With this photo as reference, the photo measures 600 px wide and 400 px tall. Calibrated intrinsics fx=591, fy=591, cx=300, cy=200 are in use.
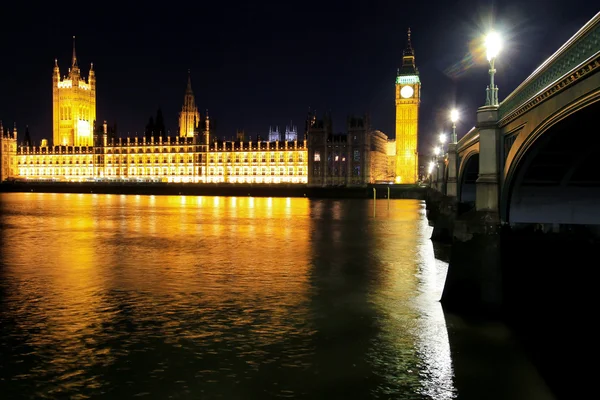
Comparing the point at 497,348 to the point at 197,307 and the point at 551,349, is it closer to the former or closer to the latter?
the point at 551,349

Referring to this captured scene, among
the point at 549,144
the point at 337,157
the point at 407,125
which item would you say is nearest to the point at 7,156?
the point at 337,157

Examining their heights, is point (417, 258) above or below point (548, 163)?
below

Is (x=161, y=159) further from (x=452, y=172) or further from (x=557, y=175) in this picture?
(x=557, y=175)

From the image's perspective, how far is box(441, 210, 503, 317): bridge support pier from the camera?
17.6 m

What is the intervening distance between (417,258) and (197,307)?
15.2m

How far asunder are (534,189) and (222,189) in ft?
396

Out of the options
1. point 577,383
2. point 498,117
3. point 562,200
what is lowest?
point 577,383

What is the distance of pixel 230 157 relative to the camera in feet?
559

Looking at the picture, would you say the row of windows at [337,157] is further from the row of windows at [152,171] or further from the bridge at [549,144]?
the bridge at [549,144]

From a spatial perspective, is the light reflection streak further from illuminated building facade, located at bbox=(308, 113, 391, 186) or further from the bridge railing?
illuminated building facade, located at bbox=(308, 113, 391, 186)

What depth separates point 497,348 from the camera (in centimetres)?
1519

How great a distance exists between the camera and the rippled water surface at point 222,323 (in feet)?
42.0

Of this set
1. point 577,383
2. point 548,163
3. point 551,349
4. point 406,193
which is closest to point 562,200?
point 548,163

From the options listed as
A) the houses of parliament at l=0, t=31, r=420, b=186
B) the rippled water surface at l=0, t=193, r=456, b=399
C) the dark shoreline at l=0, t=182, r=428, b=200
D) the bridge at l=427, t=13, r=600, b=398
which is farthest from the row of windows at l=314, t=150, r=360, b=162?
the bridge at l=427, t=13, r=600, b=398
